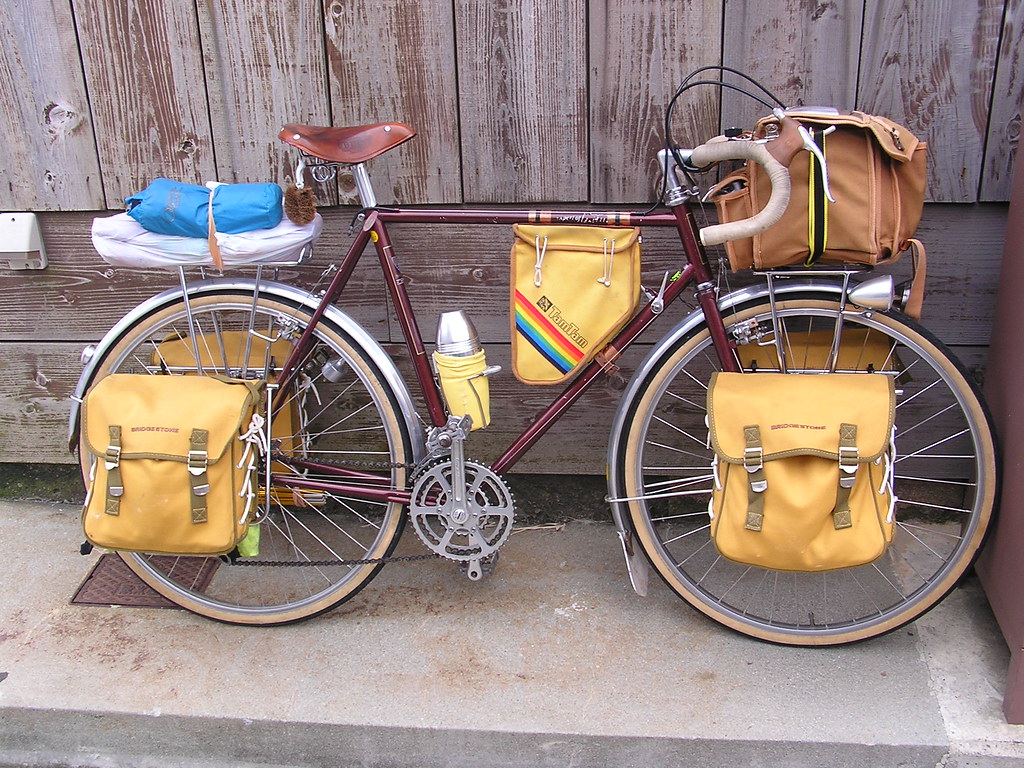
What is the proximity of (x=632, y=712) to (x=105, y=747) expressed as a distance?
1332mm

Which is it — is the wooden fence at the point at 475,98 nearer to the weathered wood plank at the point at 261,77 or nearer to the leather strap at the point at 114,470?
the weathered wood plank at the point at 261,77

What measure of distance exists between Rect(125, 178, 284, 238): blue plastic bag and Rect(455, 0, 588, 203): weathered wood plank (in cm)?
62

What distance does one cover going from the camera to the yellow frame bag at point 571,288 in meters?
2.03

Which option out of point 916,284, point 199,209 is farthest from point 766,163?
point 199,209

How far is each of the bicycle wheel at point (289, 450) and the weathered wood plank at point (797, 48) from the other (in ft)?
4.37

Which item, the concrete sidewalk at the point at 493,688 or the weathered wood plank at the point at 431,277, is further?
the weathered wood plank at the point at 431,277

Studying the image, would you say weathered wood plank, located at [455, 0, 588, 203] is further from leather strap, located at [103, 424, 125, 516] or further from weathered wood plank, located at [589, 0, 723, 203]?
leather strap, located at [103, 424, 125, 516]

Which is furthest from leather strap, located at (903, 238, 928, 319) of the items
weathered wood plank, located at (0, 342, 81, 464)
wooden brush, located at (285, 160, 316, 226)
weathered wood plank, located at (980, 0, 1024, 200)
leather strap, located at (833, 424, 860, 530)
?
weathered wood plank, located at (0, 342, 81, 464)

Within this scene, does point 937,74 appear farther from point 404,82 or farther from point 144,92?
point 144,92

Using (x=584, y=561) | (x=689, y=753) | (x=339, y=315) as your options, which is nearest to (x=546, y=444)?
(x=584, y=561)

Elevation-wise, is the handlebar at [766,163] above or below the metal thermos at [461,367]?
above

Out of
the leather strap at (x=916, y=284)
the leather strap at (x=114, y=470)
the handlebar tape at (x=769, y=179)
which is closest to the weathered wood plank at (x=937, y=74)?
the leather strap at (x=916, y=284)

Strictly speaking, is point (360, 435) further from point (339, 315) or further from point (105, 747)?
point (105, 747)

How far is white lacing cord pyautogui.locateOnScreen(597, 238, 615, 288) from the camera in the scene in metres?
2.02
